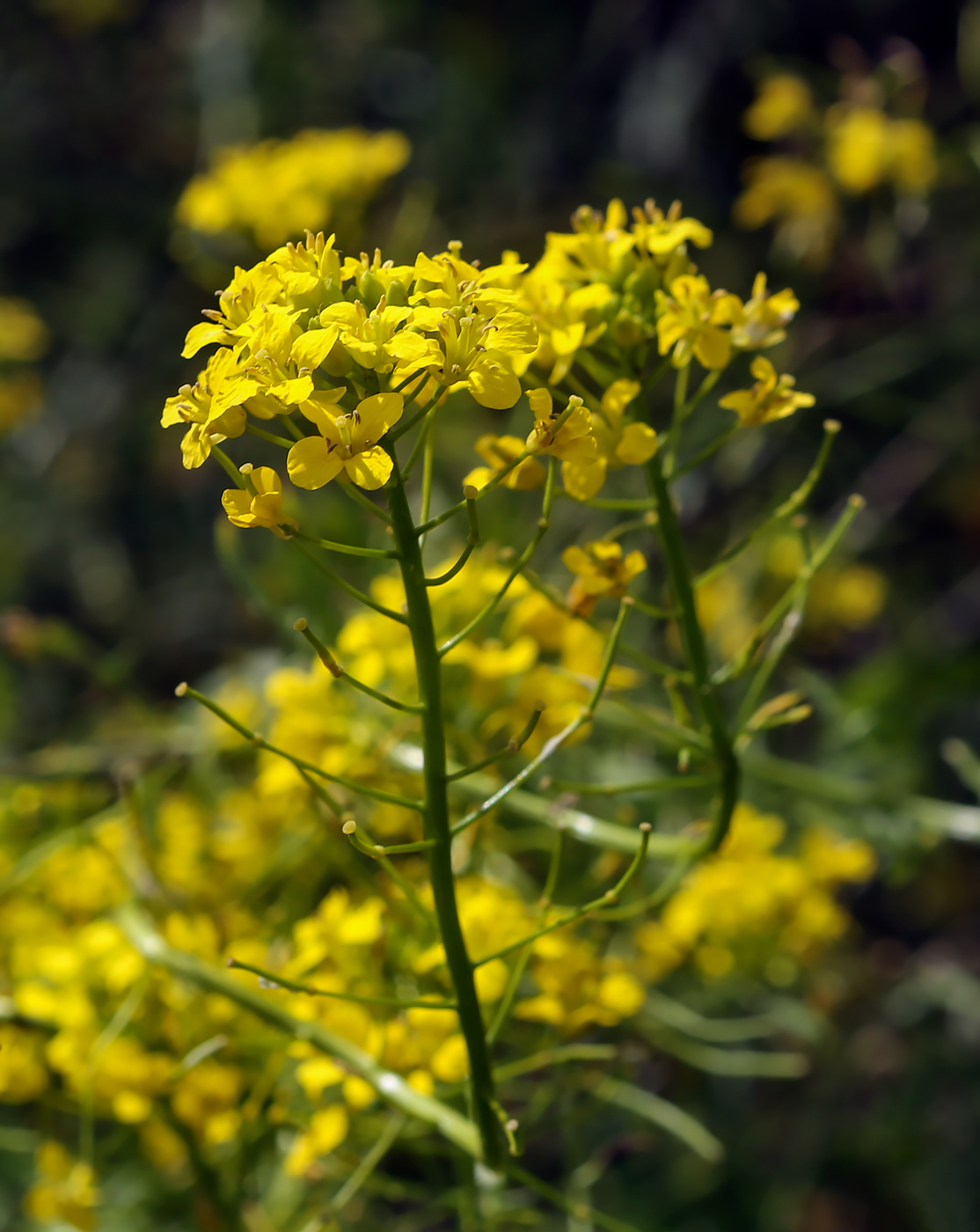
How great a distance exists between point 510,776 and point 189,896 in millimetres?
383

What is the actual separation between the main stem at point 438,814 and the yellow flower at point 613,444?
0.44 ft

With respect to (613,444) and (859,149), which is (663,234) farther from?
(859,149)

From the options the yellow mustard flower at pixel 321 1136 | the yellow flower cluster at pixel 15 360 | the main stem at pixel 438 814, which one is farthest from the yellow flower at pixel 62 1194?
the yellow flower cluster at pixel 15 360

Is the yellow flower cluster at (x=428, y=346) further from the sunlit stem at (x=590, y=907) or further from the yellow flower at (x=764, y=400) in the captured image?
the sunlit stem at (x=590, y=907)

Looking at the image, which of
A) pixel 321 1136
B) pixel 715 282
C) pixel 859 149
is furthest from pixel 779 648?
pixel 715 282

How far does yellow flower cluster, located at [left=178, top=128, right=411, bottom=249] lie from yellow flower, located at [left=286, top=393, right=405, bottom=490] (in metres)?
1.07

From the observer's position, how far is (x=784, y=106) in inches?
75.2

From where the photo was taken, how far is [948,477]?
98.4 inches

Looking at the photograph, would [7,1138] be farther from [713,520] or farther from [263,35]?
[263,35]

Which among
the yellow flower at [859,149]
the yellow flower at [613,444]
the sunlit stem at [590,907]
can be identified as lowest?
the sunlit stem at [590,907]

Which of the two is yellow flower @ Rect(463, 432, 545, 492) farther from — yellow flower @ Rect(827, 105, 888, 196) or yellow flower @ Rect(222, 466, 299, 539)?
yellow flower @ Rect(827, 105, 888, 196)

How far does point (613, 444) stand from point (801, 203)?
138 cm

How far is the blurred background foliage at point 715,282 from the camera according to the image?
5.78ft

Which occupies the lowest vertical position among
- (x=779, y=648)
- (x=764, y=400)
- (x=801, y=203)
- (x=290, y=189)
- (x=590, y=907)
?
(x=590, y=907)
